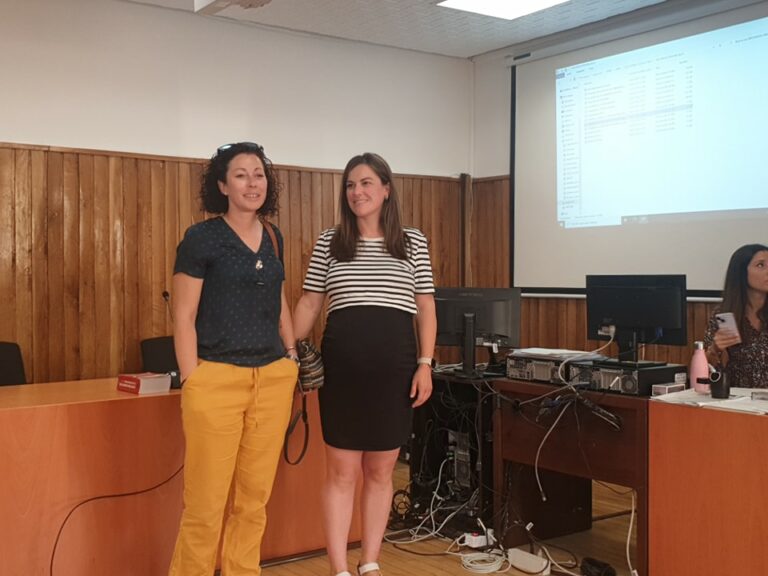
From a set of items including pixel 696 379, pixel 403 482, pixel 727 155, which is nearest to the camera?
pixel 696 379

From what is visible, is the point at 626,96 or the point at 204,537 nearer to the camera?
the point at 204,537

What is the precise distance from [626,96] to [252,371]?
3.68 meters

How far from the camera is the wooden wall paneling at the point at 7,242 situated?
15.7ft

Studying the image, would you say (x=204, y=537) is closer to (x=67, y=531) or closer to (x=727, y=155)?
(x=67, y=531)

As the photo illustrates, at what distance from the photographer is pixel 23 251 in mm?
4855

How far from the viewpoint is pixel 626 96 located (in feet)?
18.0

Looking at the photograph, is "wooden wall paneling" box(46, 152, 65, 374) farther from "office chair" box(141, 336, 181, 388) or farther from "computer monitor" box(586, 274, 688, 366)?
"computer monitor" box(586, 274, 688, 366)

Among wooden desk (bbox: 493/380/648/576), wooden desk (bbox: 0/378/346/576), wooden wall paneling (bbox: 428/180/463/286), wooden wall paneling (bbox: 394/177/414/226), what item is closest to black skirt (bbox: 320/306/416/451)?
wooden desk (bbox: 0/378/346/576)

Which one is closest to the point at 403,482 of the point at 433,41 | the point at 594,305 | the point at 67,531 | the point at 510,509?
the point at 510,509

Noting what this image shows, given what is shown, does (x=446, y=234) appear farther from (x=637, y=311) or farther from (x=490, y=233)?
(x=637, y=311)

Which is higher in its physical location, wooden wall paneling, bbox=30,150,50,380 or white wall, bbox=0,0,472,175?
white wall, bbox=0,0,472,175

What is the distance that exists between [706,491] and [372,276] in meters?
1.43

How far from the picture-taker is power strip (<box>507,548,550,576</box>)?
142 inches

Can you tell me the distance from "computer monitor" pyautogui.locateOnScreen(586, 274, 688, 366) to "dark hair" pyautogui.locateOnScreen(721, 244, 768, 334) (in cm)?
48
